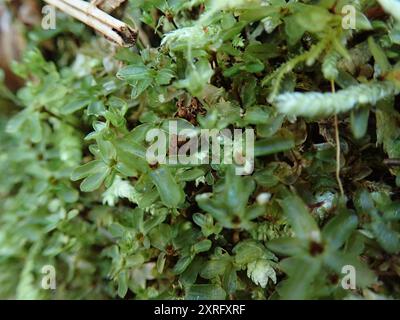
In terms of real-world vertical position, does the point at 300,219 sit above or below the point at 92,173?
below

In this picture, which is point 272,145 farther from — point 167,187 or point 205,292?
point 205,292

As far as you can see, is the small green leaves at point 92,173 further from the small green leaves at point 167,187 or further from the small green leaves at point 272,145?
the small green leaves at point 272,145

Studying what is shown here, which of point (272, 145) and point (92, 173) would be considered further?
point (92, 173)

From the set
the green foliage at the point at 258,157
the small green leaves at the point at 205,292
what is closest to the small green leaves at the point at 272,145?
the green foliage at the point at 258,157

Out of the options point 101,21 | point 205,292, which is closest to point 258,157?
point 205,292

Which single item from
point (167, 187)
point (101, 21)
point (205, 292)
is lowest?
point (205, 292)

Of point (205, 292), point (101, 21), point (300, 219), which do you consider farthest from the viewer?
point (101, 21)
